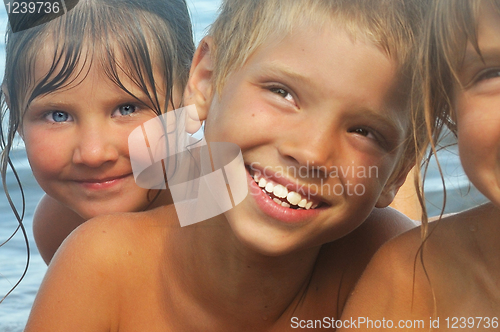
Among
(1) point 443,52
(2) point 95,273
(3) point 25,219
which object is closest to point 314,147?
(1) point 443,52

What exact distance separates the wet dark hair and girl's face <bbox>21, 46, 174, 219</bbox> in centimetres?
2

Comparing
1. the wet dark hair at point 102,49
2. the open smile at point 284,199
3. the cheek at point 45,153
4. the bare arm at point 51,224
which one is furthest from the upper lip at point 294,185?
the bare arm at point 51,224

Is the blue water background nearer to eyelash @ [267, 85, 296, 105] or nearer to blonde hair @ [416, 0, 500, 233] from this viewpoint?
blonde hair @ [416, 0, 500, 233]

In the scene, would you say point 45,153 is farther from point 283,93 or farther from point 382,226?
point 382,226

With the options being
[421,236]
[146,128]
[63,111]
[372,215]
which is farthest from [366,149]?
[63,111]

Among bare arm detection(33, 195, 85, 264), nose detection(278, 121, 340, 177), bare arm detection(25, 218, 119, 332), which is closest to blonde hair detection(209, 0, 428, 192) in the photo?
nose detection(278, 121, 340, 177)

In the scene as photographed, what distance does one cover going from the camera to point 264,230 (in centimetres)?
116

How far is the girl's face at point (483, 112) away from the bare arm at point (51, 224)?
50.8 inches

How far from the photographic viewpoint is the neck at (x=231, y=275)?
1.31m

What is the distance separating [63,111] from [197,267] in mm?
485

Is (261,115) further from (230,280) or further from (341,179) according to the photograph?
(230,280)

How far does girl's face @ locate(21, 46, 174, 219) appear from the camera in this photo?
1486 millimetres

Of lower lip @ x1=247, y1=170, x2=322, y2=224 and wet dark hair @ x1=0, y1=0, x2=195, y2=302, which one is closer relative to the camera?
lower lip @ x1=247, y1=170, x2=322, y2=224

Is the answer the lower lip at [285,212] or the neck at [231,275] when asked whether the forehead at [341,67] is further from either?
the neck at [231,275]
